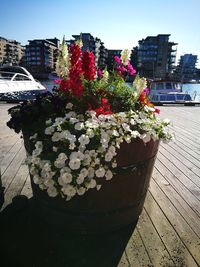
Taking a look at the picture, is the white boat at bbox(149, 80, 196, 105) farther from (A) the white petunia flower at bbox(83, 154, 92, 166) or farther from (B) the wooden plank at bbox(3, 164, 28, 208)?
(A) the white petunia flower at bbox(83, 154, 92, 166)

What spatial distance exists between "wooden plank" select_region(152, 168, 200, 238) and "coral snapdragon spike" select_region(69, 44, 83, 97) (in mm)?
1724

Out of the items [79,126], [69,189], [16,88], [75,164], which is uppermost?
[79,126]

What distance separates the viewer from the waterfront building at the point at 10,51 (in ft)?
334

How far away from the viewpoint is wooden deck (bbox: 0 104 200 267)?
1.88m

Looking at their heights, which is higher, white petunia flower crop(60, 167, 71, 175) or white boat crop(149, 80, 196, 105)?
white petunia flower crop(60, 167, 71, 175)

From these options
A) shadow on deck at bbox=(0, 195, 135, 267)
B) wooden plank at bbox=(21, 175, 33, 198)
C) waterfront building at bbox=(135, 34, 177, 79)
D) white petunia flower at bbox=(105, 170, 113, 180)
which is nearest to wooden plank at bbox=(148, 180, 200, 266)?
shadow on deck at bbox=(0, 195, 135, 267)

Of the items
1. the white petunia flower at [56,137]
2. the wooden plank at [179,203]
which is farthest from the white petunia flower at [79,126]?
the wooden plank at [179,203]

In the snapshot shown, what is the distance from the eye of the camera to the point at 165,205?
2.57 metres

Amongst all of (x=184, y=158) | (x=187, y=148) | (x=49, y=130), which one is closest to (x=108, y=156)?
(x=49, y=130)

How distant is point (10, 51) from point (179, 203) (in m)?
123

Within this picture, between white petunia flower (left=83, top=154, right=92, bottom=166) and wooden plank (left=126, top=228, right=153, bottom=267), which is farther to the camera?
wooden plank (left=126, top=228, right=153, bottom=267)

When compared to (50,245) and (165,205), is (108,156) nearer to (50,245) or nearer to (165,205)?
(50,245)

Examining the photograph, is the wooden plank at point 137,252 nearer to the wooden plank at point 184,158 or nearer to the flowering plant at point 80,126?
the flowering plant at point 80,126

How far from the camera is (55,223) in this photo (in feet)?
6.81
